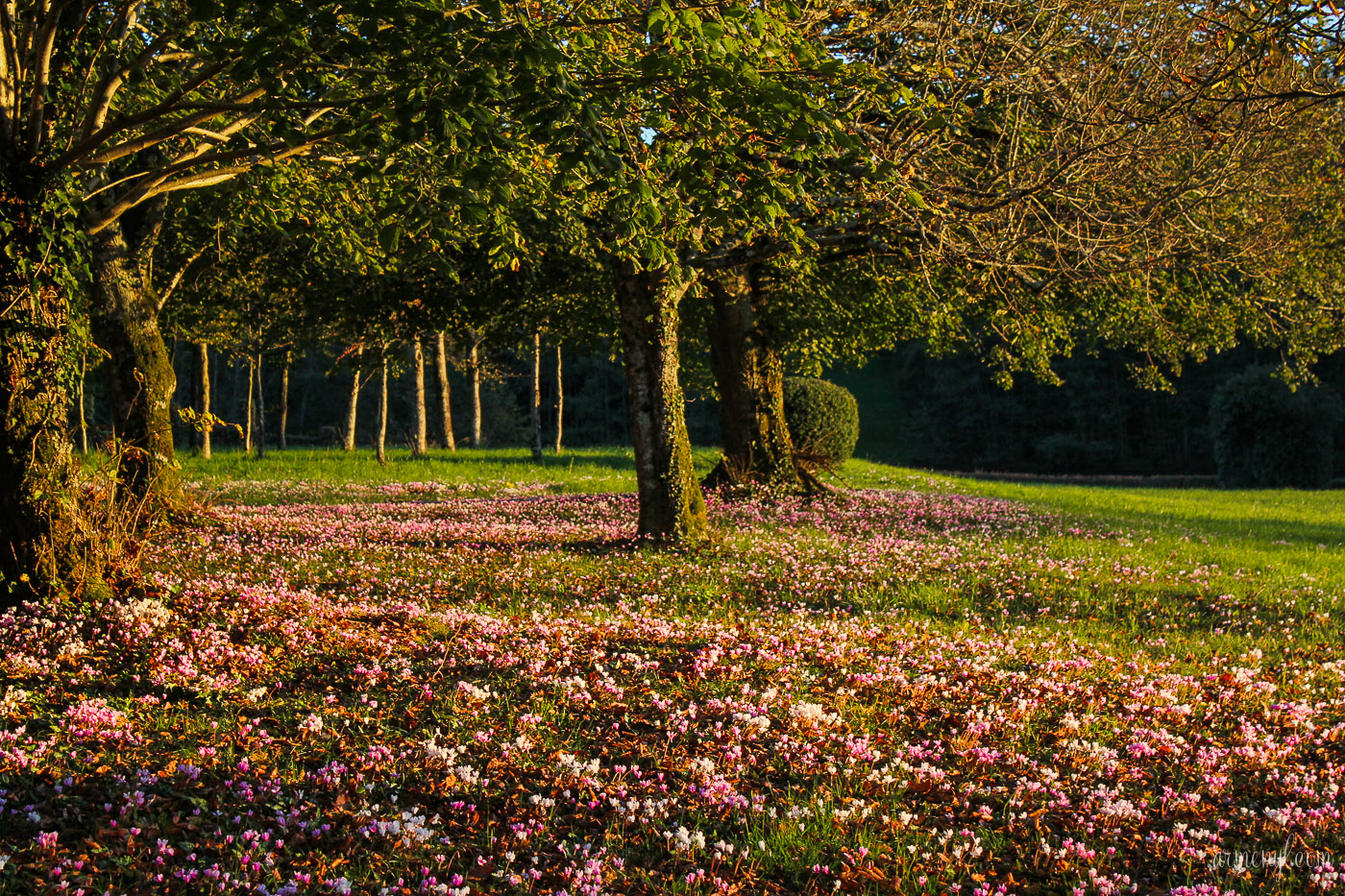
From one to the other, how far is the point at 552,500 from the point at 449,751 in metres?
12.7

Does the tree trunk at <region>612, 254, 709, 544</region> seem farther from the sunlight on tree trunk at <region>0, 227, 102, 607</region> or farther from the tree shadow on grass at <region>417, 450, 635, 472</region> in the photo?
the tree shadow on grass at <region>417, 450, 635, 472</region>

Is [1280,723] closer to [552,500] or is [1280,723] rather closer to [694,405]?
[552,500]

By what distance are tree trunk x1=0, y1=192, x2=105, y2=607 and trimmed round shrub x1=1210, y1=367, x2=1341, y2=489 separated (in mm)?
38096

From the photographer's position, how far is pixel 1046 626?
26.8 feet

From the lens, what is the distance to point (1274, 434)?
33.0 m

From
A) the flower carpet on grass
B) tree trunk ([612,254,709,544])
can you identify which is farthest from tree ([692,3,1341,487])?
the flower carpet on grass

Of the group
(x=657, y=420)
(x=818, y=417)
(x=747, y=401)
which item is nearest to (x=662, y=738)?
(x=657, y=420)

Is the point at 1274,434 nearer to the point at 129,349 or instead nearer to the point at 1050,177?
the point at 1050,177

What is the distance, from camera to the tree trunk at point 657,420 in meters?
11.7

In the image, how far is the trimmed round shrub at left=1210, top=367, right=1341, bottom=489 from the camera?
3247cm

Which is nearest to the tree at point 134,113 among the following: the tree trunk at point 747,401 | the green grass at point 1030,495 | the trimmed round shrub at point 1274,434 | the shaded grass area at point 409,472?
the green grass at point 1030,495

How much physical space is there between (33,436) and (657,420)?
7.01 m

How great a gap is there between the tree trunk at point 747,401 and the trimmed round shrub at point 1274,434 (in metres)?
25.7

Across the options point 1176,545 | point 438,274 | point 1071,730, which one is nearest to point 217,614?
point 1071,730
